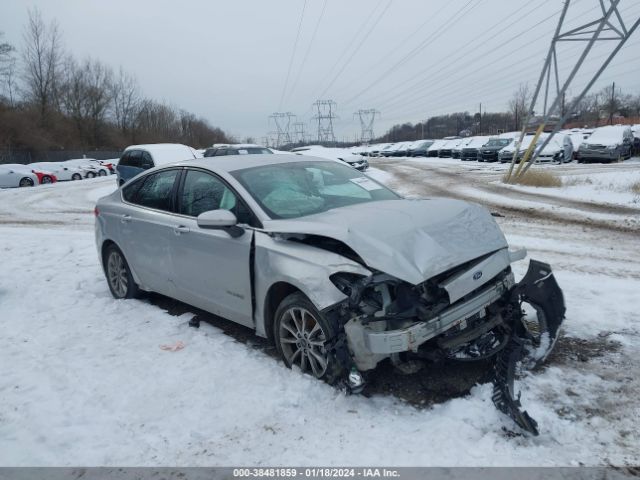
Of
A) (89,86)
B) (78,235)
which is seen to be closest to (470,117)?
(89,86)

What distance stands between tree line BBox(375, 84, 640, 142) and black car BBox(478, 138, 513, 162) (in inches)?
1355

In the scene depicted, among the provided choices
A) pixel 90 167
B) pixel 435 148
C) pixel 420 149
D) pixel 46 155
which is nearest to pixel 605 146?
pixel 435 148

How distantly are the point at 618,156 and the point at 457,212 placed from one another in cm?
2832

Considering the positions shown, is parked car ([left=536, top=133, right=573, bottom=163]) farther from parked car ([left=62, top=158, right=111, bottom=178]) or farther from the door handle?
parked car ([left=62, top=158, right=111, bottom=178])

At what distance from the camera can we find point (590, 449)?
8.93 feet

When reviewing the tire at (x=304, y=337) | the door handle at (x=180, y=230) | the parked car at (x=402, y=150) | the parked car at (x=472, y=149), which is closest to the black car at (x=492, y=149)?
the parked car at (x=472, y=149)

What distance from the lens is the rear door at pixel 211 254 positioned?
403 cm

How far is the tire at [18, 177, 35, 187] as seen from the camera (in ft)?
92.8

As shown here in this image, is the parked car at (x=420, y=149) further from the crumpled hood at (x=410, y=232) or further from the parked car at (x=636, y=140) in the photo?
the crumpled hood at (x=410, y=232)

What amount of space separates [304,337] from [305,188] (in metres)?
1.49

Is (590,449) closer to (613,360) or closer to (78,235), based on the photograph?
(613,360)

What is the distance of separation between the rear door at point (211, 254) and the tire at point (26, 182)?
28.6m

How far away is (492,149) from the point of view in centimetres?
3288

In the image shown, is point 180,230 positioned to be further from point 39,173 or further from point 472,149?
point 472,149
